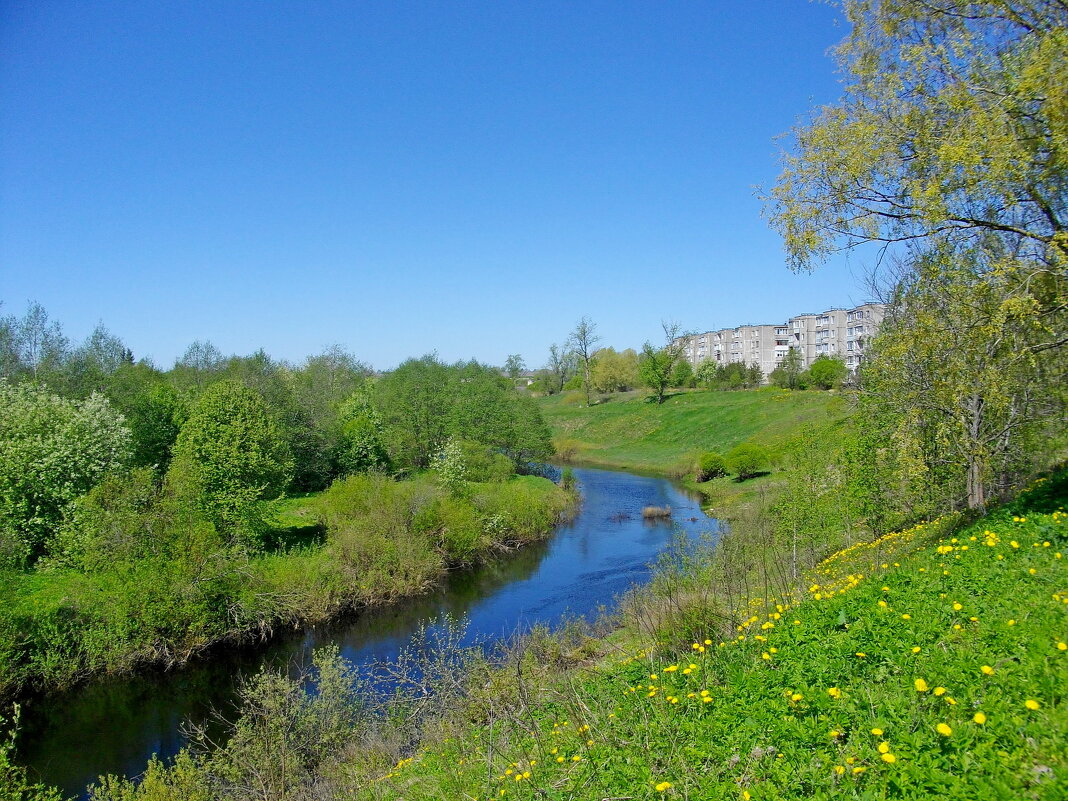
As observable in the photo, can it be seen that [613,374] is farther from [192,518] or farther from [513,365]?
[192,518]

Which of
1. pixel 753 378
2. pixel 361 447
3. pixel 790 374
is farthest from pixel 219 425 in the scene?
pixel 753 378

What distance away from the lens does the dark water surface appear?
14391 millimetres

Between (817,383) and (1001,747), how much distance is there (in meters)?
65.2

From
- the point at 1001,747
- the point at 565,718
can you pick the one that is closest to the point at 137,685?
the point at 565,718

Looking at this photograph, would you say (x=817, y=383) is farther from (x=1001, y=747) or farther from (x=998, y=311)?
(x=1001, y=747)

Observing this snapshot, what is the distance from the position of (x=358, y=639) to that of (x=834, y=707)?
17.9 m

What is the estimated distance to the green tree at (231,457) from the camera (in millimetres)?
22922

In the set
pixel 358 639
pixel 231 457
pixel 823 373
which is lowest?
pixel 358 639

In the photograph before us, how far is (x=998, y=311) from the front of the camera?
26.3 ft

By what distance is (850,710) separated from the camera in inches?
192

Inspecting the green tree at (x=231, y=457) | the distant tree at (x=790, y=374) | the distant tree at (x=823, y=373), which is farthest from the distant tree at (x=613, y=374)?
the green tree at (x=231, y=457)

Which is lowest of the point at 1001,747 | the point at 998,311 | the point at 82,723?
the point at 82,723

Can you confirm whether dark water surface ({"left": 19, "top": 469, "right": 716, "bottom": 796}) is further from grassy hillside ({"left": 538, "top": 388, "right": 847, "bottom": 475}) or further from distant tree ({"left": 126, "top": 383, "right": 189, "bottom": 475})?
grassy hillside ({"left": 538, "top": 388, "right": 847, "bottom": 475})

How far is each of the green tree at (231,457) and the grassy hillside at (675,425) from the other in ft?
110
